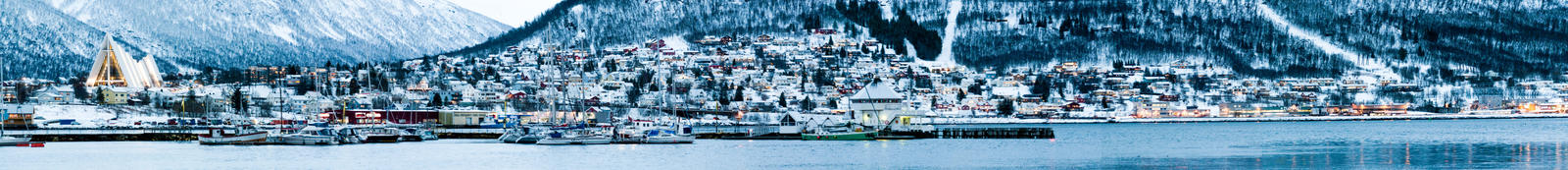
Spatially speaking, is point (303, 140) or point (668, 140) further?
point (668, 140)

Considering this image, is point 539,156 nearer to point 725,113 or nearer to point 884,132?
point 884,132

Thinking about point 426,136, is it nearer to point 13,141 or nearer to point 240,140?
point 240,140

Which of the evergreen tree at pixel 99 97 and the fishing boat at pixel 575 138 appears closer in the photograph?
the fishing boat at pixel 575 138

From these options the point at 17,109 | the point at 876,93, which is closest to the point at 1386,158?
the point at 876,93

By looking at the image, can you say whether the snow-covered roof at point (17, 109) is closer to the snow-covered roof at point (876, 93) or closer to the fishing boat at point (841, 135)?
the snow-covered roof at point (876, 93)

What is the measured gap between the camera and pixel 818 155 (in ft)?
247

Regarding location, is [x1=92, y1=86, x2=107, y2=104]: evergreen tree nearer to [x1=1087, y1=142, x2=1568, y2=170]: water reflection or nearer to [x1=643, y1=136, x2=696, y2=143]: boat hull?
[x1=643, y1=136, x2=696, y2=143]: boat hull

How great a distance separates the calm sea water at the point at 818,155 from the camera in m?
69.2

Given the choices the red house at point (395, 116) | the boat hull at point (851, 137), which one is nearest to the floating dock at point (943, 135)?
the boat hull at point (851, 137)

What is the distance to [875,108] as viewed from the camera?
104m

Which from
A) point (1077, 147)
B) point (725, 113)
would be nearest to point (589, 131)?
point (1077, 147)

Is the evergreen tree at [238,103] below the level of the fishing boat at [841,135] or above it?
above

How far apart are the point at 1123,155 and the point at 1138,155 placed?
28.8 inches

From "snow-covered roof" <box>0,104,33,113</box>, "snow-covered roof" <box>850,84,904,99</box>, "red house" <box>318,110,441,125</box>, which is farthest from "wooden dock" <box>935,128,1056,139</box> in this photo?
"snow-covered roof" <box>0,104,33,113</box>
